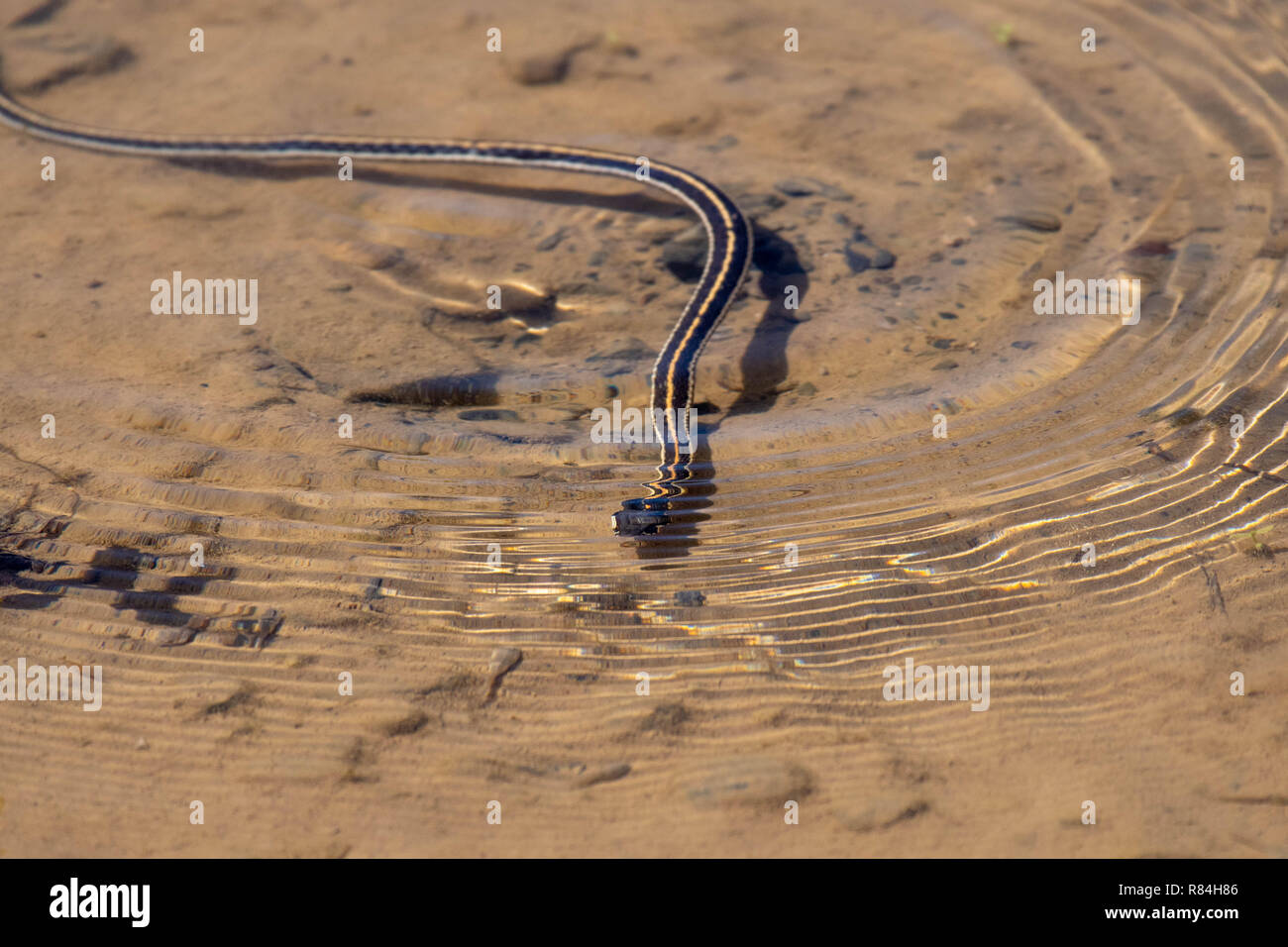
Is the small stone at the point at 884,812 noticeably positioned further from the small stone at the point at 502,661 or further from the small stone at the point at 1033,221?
the small stone at the point at 1033,221

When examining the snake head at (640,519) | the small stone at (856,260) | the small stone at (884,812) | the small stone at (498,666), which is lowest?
the small stone at (884,812)

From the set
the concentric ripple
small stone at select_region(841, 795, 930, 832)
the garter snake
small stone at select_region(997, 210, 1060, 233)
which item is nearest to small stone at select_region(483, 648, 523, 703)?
the concentric ripple

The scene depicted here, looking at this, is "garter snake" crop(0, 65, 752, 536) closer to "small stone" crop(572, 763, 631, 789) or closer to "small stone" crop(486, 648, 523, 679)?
"small stone" crop(486, 648, 523, 679)

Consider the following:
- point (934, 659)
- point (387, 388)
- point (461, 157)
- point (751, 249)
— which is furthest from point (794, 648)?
point (461, 157)

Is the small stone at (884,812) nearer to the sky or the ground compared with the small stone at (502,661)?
nearer to the ground

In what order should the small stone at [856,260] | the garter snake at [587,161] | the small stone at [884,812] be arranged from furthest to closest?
the small stone at [856,260] < the garter snake at [587,161] < the small stone at [884,812]

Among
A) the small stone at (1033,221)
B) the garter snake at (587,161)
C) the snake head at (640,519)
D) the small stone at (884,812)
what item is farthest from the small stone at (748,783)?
the small stone at (1033,221)
